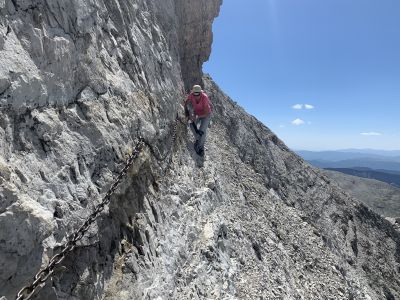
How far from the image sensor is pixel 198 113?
A: 1930 centimetres

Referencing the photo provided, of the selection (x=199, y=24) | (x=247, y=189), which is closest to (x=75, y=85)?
(x=247, y=189)

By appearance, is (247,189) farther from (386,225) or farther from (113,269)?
(386,225)

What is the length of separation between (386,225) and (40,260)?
40280mm

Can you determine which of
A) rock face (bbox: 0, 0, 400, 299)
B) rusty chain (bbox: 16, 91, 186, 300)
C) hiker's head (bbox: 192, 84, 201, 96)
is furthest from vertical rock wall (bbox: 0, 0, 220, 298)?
hiker's head (bbox: 192, 84, 201, 96)

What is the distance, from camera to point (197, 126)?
68.3 feet

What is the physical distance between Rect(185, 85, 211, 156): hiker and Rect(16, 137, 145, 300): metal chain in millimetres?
8053

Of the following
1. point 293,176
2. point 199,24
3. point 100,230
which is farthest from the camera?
point 293,176

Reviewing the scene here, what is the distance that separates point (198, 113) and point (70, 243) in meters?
13.3

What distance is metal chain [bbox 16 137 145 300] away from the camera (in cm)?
553

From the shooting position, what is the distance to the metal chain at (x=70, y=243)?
18.1ft

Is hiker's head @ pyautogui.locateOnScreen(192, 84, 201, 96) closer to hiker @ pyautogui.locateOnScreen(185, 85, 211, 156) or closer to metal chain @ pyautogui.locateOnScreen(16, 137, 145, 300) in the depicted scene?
hiker @ pyautogui.locateOnScreen(185, 85, 211, 156)

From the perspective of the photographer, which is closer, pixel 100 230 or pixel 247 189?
pixel 100 230

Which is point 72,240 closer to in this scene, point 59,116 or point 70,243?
point 70,243

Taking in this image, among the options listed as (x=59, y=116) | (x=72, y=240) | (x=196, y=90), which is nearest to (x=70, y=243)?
(x=72, y=240)
